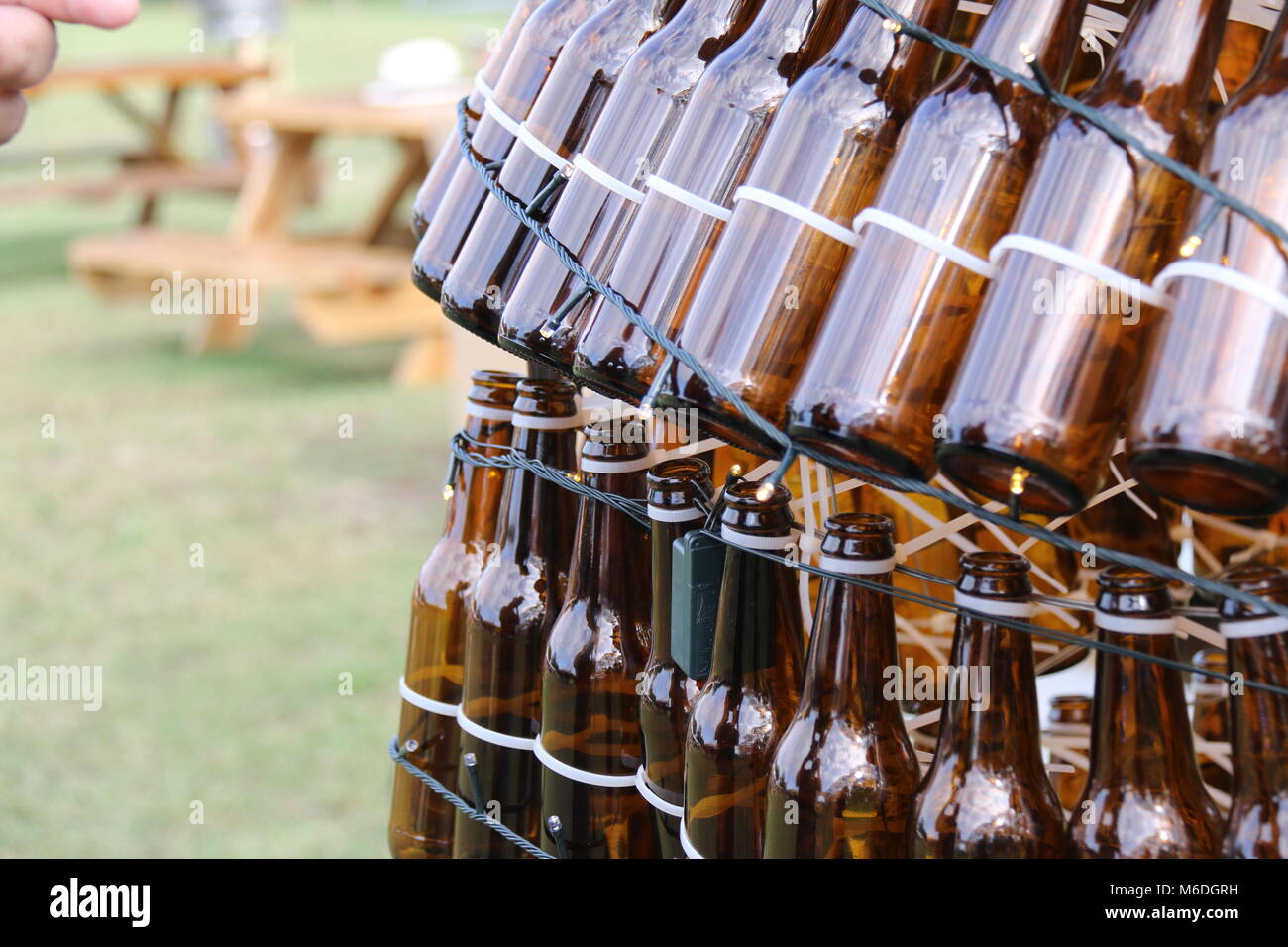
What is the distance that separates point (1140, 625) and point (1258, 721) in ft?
0.27

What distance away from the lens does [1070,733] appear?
1224 millimetres

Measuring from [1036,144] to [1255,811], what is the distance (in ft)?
1.22

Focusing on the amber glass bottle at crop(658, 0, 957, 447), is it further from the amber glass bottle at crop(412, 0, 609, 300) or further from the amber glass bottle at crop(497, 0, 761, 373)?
the amber glass bottle at crop(412, 0, 609, 300)

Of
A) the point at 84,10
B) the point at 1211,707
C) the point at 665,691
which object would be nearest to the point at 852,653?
the point at 665,691

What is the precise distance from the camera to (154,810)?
2.81m

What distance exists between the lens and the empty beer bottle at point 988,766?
824mm

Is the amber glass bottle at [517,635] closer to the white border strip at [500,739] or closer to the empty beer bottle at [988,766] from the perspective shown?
the white border strip at [500,739]

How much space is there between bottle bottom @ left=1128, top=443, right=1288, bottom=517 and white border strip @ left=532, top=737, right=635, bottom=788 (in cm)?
50

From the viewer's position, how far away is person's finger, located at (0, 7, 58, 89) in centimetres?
90

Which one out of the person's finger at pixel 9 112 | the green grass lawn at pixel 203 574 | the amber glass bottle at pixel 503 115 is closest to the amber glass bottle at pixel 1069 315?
the amber glass bottle at pixel 503 115

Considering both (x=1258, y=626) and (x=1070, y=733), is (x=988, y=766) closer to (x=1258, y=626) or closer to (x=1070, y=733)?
(x=1258, y=626)

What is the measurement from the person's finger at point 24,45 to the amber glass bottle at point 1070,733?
0.87 meters
